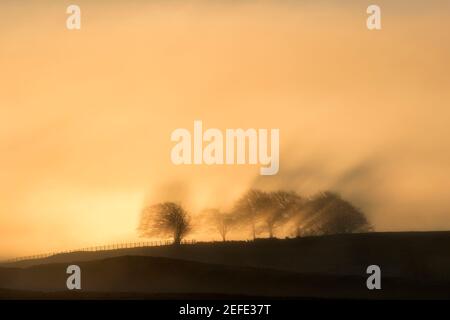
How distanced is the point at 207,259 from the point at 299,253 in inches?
85.6

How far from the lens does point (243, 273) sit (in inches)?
986

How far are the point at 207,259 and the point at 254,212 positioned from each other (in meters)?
1.57

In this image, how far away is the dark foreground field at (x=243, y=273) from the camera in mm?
24281

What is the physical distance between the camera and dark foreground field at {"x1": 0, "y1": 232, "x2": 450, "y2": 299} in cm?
Answer: 2428

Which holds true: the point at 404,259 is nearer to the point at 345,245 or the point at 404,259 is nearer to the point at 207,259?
the point at 345,245

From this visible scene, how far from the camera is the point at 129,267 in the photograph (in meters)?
24.9

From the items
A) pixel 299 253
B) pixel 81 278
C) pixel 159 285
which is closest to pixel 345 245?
pixel 299 253
